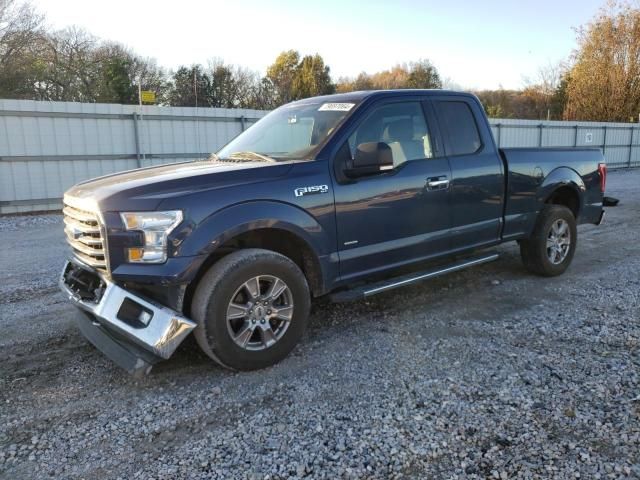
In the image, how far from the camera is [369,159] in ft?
12.6

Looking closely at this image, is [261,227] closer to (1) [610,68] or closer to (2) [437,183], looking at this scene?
(2) [437,183]

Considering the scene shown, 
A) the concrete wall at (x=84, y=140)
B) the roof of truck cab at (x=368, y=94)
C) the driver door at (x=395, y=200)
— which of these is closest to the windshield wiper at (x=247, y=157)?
the driver door at (x=395, y=200)

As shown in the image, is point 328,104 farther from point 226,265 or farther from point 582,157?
point 582,157

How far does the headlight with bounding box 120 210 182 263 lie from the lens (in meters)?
3.15

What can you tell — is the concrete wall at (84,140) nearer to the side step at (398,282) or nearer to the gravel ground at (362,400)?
the gravel ground at (362,400)

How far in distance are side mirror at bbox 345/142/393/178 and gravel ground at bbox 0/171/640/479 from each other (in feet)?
4.45

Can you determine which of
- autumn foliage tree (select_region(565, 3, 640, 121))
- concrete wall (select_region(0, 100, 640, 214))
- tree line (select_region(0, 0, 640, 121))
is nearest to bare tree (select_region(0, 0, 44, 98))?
tree line (select_region(0, 0, 640, 121))

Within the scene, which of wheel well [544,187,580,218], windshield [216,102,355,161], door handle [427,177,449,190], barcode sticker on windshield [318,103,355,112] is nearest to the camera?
windshield [216,102,355,161]

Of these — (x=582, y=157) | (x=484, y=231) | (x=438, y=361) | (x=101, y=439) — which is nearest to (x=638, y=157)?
(x=582, y=157)

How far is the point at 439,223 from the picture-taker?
453 cm

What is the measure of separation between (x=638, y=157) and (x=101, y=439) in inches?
1135

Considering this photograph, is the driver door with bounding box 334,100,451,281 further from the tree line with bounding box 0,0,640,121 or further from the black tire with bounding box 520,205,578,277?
the tree line with bounding box 0,0,640,121

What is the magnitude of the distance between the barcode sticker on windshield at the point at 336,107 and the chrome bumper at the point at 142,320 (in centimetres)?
214

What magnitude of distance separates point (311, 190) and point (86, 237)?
1587 mm
